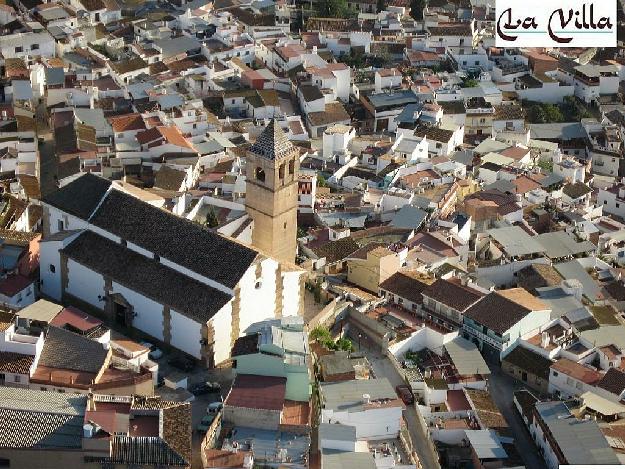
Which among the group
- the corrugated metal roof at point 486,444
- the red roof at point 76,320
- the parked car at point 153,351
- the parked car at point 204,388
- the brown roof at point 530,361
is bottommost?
the corrugated metal roof at point 486,444

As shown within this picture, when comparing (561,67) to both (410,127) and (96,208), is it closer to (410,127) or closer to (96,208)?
(410,127)

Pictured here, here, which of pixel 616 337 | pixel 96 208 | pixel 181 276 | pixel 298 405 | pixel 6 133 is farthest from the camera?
pixel 6 133

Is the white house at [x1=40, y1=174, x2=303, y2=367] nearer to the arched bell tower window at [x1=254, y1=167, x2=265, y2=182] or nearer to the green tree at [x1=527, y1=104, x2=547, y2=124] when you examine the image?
the arched bell tower window at [x1=254, y1=167, x2=265, y2=182]

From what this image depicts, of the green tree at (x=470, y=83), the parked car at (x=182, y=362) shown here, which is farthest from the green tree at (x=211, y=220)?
the green tree at (x=470, y=83)

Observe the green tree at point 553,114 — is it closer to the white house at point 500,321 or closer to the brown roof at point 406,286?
the brown roof at point 406,286

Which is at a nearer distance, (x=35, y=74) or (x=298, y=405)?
(x=298, y=405)

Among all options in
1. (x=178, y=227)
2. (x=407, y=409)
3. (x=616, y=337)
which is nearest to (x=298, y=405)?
(x=407, y=409)

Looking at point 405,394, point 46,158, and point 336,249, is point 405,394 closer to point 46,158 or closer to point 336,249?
point 336,249

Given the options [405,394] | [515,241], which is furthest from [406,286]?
[515,241]

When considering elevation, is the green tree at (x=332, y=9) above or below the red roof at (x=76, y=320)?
above
